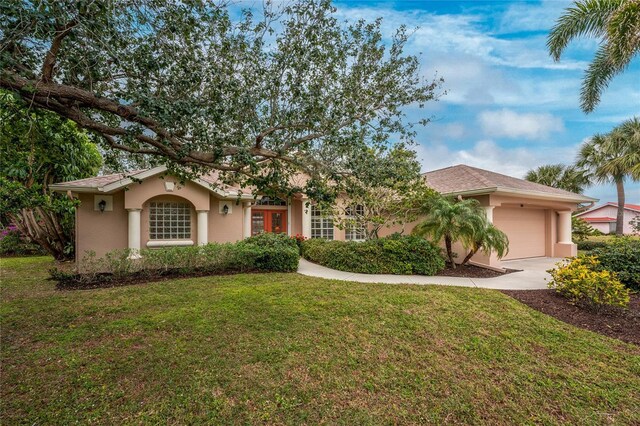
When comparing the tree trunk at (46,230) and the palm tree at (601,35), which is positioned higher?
the palm tree at (601,35)

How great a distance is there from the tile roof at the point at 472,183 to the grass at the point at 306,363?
6.74 m

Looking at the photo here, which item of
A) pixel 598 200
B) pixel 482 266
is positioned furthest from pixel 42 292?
pixel 598 200

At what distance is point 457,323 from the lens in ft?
17.6

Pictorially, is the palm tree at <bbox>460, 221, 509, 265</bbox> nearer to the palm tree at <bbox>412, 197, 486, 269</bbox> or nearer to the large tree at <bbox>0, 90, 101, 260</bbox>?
the palm tree at <bbox>412, 197, 486, 269</bbox>

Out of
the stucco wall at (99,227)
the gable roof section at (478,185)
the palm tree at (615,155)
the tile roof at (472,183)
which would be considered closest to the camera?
the stucco wall at (99,227)

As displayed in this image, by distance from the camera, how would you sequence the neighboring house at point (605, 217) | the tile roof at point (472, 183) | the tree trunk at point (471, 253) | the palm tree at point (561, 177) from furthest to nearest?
1. the neighboring house at point (605, 217)
2. the palm tree at point (561, 177)
3. the tile roof at point (472, 183)
4. the tree trunk at point (471, 253)

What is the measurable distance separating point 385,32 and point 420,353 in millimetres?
6664

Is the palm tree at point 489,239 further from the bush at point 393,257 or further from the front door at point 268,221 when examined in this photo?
the front door at point 268,221

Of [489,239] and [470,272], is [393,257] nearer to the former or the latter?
[470,272]

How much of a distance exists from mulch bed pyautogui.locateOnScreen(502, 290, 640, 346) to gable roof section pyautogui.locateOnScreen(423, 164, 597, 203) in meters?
4.99

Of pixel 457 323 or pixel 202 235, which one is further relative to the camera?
pixel 202 235

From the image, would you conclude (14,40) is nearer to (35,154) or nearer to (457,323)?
(35,154)

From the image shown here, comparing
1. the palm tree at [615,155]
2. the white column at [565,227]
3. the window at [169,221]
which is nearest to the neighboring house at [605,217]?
the palm tree at [615,155]

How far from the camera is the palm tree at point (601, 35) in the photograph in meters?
8.91
